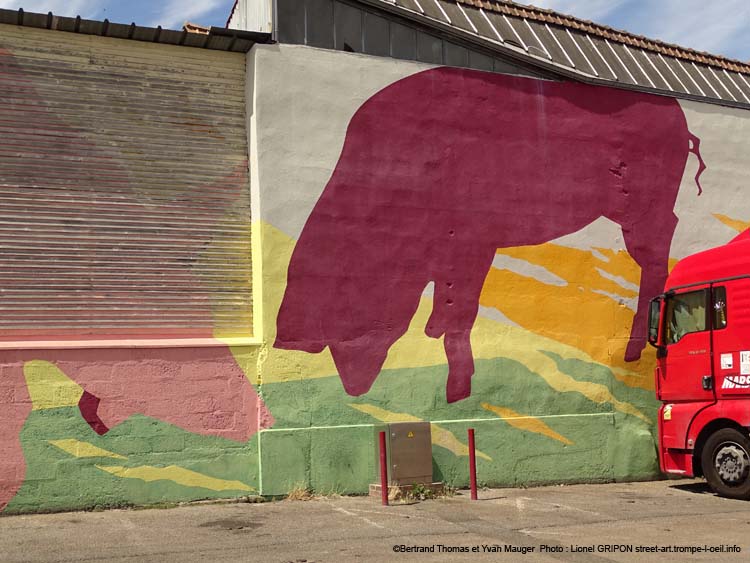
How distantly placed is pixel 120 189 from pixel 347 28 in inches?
167

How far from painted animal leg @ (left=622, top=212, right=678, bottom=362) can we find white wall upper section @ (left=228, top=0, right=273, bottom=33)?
658 centimetres

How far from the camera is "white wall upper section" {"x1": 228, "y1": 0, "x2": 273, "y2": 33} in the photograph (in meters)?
13.4

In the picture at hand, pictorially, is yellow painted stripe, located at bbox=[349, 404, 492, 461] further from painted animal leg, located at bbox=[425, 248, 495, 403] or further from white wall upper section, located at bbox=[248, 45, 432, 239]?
white wall upper section, located at bbox=[248, 45, 432, 239]

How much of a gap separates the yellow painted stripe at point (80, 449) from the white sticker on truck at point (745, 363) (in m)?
8.20

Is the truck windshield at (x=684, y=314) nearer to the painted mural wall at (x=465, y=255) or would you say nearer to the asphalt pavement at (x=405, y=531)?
the painted mural wall at (x=465, y=255)

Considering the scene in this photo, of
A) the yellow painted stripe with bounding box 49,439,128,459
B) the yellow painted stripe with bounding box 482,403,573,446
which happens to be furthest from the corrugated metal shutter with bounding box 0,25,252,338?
the yellow painted stripe with bounding box 482,403,573,446

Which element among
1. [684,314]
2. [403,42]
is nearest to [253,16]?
[403,42]

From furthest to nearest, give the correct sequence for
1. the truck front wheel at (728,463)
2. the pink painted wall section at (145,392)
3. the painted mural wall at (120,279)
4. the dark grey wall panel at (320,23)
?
the dark grey wall panel at (320,23)
the truck front wheel at (728,463)
the painted mural wall at (120,279)
the pink painted wall section at (145,392)

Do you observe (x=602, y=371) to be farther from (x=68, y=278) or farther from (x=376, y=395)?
(x=68, y=278)

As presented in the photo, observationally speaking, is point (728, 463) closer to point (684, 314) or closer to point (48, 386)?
point (684, 314)

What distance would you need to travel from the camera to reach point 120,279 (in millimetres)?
12055

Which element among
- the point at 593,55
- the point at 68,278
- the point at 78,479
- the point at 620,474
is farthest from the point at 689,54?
the point at 78,479

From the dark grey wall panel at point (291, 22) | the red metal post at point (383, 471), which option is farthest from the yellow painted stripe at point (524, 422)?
the dark grey wall panel at point (291, 22)

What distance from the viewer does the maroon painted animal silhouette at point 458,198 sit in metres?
13.0
